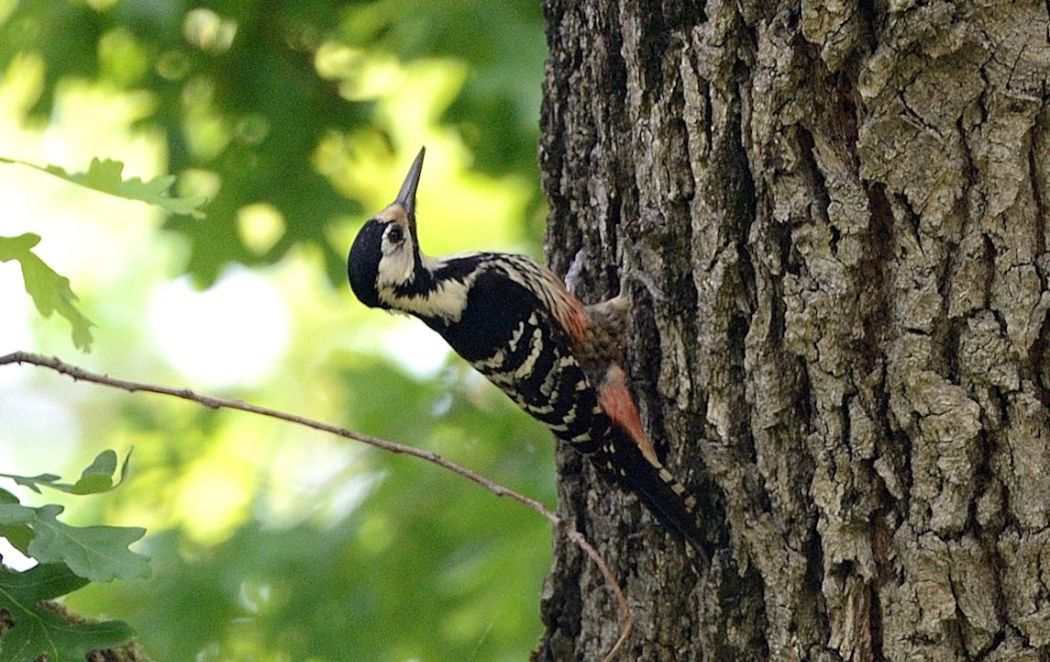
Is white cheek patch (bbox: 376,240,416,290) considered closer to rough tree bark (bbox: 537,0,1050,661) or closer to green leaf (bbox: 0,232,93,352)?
rough tree bark (bbox: 537,0,1050,661)

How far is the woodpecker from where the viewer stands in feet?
11.9

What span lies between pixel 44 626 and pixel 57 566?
11cm

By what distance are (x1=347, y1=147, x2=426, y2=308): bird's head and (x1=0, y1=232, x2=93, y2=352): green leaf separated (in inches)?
58.7

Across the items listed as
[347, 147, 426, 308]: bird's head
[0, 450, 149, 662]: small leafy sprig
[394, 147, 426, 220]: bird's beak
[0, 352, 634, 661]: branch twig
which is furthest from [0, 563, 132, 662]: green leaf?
[394, 147, 426, 220]: bird's beak

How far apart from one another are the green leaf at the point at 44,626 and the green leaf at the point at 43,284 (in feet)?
1.58

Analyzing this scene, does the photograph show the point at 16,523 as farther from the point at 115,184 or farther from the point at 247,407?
the point at 115,184

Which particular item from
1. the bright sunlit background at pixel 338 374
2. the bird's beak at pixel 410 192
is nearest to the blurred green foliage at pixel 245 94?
the bright sunlit background at pixel 338 374

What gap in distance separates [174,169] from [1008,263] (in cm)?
420

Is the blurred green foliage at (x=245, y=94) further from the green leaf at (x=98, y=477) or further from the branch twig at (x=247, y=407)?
the green leaf at (x=98, y=477)

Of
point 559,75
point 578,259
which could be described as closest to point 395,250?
point 578,259

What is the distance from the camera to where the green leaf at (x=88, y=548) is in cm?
228

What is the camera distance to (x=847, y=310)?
2.60m

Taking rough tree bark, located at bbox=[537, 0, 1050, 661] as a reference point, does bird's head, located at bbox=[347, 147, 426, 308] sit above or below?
above

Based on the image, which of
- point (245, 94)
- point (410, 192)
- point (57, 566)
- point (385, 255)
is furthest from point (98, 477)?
point (245, 94)
